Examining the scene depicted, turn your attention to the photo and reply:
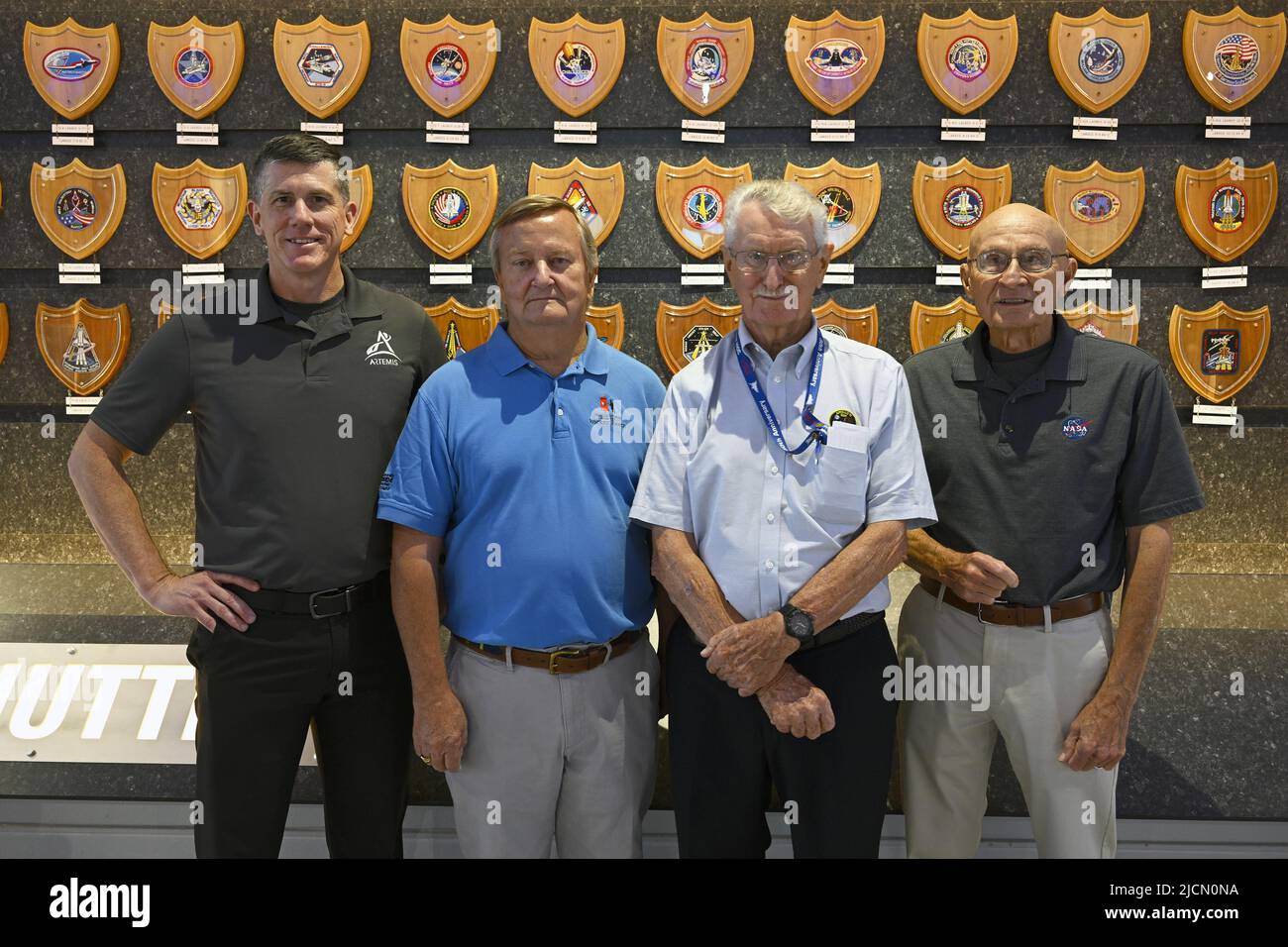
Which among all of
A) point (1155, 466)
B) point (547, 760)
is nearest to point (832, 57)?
point (1155, 466)

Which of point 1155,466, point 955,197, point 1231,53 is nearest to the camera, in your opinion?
point 1155,466

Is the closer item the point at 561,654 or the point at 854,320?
the point at 561,654

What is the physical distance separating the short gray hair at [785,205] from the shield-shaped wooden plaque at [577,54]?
2254mm

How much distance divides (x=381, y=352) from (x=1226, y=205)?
3435mm

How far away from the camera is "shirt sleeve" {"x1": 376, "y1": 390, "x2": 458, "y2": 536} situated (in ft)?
6.65

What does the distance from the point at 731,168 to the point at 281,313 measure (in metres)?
2.32

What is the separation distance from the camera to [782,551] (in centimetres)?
196

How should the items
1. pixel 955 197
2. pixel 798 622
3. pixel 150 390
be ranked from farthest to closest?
1. pixel 955 197
2. pixel 150 390
3. pixel 798 622

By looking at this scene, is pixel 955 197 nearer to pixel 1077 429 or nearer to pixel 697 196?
pixel 697 196

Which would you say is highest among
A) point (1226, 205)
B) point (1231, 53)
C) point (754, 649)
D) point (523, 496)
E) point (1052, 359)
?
point (1231, 53)

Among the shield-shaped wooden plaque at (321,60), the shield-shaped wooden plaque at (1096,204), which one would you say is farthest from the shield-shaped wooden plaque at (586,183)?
the shield-shaped wooden plaque at (1096,204)

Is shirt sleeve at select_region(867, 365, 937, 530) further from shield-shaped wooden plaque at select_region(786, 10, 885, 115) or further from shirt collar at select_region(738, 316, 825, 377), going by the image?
shield-shaped wooden plaque at select_region(786, 10, 885, 115)
